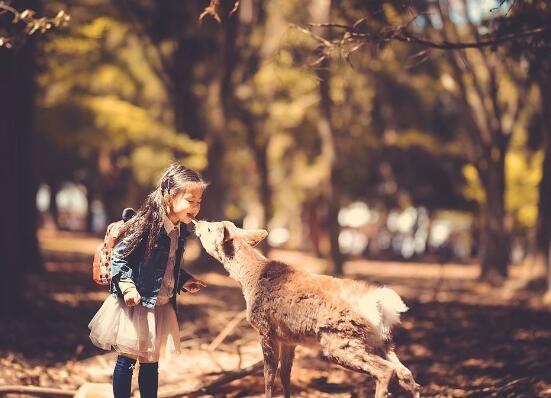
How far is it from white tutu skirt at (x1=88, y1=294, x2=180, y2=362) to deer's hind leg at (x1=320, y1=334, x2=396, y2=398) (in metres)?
1.19

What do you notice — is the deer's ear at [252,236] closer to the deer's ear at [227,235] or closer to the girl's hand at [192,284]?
the deer's ear at [227,235]

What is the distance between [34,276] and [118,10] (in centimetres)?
726

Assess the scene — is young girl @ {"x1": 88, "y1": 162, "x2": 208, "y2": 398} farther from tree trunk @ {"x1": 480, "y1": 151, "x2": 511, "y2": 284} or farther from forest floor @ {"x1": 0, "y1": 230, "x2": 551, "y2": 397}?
tree trunk @ {"x1": 480, "y1": 151, "x2": 511, "y2": 284}

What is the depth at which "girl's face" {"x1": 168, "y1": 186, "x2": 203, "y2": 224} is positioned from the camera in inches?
185

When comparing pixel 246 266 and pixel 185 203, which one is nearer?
pixel 185 203

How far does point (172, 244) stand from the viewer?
479cm

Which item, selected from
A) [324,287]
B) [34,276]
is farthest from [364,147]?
[324,287]

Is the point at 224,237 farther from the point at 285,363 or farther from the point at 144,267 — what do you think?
the point at 285,363

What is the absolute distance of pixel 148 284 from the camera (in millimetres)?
4648

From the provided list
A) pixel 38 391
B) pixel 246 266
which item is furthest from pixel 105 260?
pixel 38 391

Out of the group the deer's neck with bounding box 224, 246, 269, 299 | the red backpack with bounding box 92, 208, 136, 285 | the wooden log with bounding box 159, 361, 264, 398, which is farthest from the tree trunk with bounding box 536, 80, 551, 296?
the red backpack with bounding box 92, 208, 136, 285

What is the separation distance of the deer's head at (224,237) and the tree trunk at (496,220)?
14.0m

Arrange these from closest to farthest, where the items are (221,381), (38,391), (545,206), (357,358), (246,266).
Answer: (357,358)
(246,266)
(38,391)
(221,381)
(545,206)

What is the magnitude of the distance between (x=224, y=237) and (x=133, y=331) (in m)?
0.95
